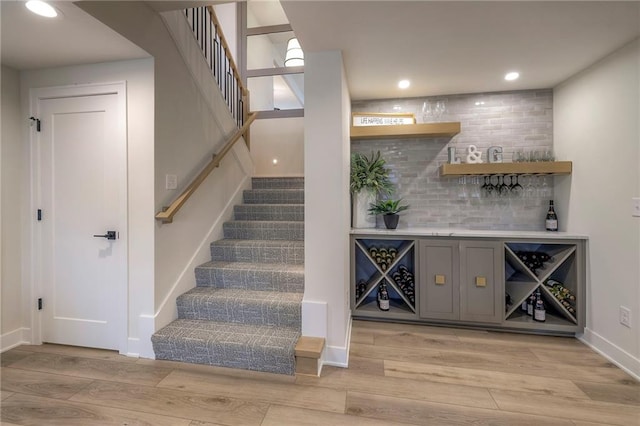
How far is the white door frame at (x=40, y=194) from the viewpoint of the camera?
2080 mm

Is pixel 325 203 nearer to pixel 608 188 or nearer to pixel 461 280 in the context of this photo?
pixel 461 280

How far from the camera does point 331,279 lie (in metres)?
1.99

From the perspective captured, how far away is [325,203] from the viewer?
1.98 meters

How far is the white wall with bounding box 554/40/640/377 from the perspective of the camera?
190 cm

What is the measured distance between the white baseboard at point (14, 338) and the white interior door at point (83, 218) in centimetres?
16

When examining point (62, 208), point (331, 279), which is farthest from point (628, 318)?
point (62, 208)

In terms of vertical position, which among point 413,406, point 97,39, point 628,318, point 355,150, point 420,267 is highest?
point 97,39

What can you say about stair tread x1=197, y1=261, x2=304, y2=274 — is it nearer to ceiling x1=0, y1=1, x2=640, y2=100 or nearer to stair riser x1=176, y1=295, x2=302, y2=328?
stair riser x1=176, y1=295, x2=302, y2=328

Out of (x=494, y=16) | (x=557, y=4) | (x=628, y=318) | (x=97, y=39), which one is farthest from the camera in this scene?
(x=628, y=318)

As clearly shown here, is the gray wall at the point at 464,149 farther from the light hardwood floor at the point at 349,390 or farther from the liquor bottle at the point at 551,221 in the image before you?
the light hardwood floor at the point at 349,390

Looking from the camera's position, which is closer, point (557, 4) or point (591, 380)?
point (557, 4)

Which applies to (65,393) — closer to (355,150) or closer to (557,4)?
(355,150)

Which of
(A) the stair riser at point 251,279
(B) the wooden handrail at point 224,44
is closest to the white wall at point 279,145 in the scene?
(B) the wooden handrail at point 224,44

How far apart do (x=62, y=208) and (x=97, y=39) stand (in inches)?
53.2
